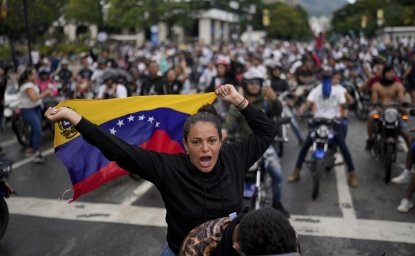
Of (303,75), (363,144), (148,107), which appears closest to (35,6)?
(303,75)

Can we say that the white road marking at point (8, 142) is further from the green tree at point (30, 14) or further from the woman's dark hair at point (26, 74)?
the green tree at point (30, 14)

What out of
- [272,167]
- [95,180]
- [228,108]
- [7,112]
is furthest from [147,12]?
[95,180]

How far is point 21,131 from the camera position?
10094 mm

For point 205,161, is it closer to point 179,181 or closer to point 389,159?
point 179,181

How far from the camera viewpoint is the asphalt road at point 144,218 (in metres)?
5.01

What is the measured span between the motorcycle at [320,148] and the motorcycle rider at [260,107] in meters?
0.90

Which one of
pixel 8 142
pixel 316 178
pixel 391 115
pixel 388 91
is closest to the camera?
pixel 316 178

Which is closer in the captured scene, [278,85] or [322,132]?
[322,132]

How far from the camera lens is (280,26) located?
3760 inches

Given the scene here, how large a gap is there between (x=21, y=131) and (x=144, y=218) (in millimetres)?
5510

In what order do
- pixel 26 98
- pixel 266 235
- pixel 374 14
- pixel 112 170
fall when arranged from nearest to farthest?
pixel 266 235 → pixel 112 170 → pixel 26 98 → pixel 374 14

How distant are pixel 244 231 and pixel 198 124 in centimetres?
95

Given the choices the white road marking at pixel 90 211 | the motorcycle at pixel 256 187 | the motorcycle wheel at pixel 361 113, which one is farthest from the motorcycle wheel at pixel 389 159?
the motorcycle wheel at pixel 361 113

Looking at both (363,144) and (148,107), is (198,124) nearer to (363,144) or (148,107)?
(148,107)
